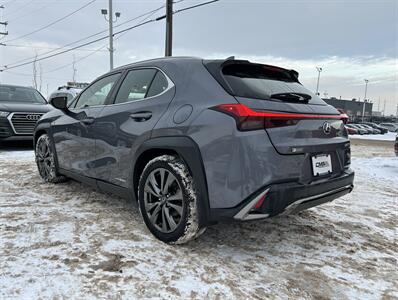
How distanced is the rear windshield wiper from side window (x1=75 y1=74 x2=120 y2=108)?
190 centimetres

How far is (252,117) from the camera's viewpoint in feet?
7.85

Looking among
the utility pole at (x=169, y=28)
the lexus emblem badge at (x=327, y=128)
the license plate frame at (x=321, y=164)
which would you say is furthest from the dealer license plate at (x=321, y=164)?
the utility pole at (x=169, y=28)

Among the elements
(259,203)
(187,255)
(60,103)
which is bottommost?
(187,255)

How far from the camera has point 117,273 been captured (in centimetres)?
236

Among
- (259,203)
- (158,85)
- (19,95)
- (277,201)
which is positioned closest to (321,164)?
(277,201)

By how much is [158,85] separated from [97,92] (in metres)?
1.26

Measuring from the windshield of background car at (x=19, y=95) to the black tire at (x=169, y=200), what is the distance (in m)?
6.73

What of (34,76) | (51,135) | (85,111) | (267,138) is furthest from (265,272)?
(34,76)

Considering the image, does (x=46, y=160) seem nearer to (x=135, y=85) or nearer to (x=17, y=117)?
(x=135, y=85)

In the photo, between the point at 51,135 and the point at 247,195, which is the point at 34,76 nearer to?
the point at 51,135

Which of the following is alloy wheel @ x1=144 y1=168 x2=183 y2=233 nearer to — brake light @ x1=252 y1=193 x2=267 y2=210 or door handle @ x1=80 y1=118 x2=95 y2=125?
brake light @ x1=252 y1=193 x2=267 y2=210

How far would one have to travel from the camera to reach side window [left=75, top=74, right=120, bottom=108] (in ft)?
12.4

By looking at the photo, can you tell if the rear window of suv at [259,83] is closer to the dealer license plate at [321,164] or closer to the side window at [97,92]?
the dealer license plate at [321,164]

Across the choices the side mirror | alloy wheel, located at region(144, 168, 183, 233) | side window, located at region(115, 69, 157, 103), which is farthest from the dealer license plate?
the side mirror
